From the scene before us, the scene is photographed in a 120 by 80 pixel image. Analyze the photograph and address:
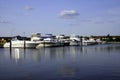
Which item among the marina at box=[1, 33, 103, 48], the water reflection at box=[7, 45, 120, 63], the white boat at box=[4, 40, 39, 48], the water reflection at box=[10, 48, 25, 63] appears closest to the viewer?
the water reflection at box=[10, 48, 25, 63]

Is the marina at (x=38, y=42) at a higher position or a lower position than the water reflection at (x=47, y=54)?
higher

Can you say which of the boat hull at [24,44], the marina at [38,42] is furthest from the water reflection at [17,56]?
the boat hull at [24,44]

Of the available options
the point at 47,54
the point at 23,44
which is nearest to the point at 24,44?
the point at 23,44

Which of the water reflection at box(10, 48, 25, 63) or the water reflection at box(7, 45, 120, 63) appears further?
the water reflection at box(7, 45, 120, 63)

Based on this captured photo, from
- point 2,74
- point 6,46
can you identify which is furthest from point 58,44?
point 2,74

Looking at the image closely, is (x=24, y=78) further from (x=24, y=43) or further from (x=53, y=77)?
(x=24, y=43)

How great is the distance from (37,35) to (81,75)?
90.6m

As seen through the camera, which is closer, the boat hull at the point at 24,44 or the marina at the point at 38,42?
the boat hull at the point at 24,44

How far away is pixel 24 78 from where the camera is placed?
2708 cm

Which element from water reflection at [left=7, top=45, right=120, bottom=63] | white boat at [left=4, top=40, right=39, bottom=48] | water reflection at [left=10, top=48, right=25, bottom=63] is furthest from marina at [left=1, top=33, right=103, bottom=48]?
water reflection at [left=10, top=48, right=25, bottom=63]

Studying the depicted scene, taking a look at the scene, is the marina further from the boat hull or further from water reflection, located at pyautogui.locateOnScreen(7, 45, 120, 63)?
water reflection, located at pyautogui.locateOnScreen(7, 45, 120, 63)

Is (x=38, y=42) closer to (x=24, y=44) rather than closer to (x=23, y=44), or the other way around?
(x=23, y=44)

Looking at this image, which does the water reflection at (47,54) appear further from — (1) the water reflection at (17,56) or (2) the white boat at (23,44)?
(2) the white boat at (23,44)

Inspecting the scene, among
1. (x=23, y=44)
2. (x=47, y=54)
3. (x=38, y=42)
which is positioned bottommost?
(x=47, y=54)
